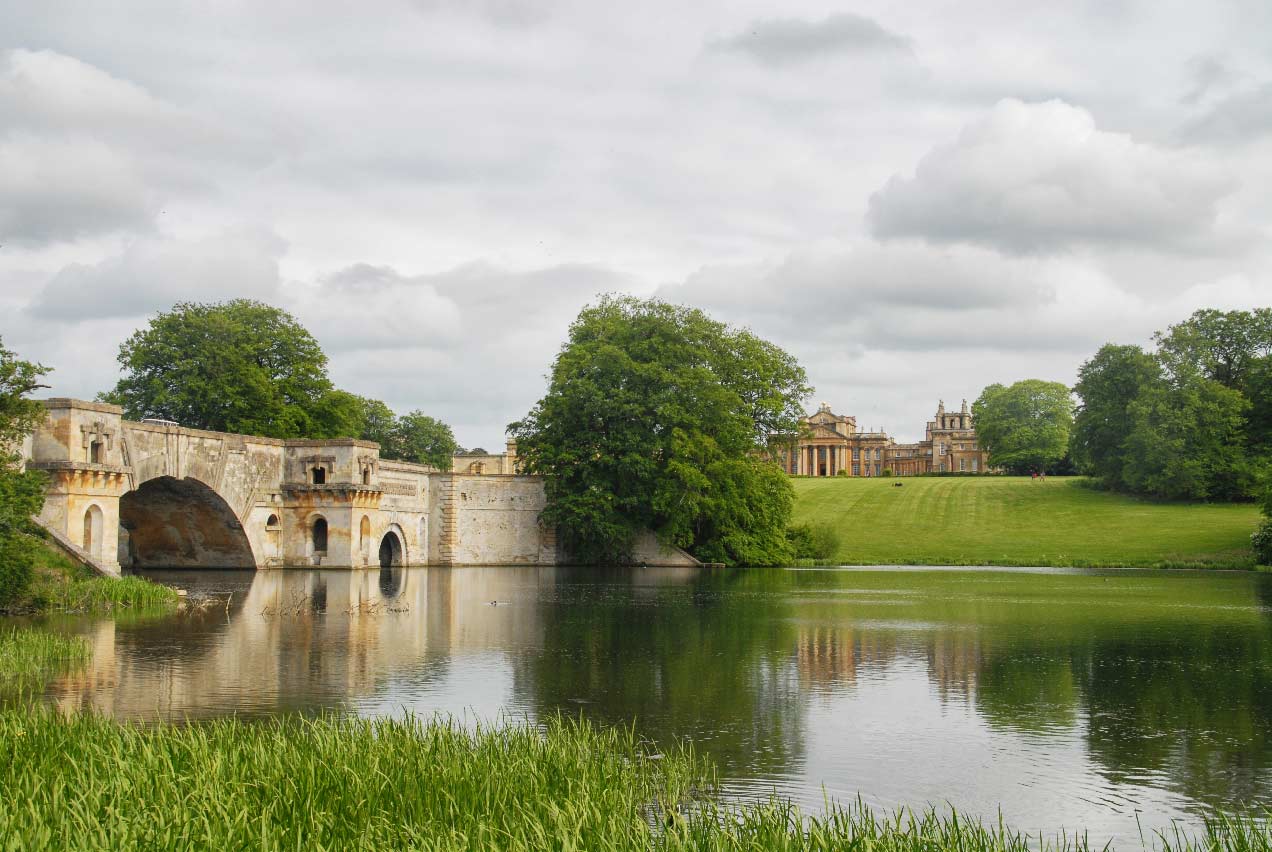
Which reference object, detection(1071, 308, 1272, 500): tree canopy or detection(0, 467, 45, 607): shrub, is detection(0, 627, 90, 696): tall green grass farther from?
detection(1071, 308, 1272, 500): tree canopy

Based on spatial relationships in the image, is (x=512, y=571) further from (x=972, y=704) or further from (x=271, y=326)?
(x=972, y=704)

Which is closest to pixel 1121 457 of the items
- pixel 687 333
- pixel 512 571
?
pixel 687 333

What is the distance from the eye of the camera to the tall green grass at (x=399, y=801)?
749 centimetres

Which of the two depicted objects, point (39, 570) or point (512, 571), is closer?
point (39, 570)

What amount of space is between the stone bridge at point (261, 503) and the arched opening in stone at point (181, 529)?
0.06 m

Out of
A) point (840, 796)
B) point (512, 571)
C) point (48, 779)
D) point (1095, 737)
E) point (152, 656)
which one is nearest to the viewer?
point (48, 779)

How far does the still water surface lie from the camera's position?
11.8 meters

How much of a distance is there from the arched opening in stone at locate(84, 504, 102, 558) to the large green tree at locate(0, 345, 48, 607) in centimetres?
898

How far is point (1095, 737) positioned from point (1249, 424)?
64.7m

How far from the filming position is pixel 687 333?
190ft

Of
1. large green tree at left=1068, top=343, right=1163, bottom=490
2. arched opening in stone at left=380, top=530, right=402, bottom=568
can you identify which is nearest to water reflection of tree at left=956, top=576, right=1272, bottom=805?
arched opening in stone at left=380, top=530, right=402, bottom=568

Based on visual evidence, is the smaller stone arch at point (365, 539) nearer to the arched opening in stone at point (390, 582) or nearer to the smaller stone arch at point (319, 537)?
the arched opening in stone at point (390, 582)

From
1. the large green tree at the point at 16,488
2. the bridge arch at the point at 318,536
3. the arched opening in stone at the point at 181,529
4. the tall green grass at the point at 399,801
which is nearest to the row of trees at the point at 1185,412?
the bridge arch at the point at 318,536

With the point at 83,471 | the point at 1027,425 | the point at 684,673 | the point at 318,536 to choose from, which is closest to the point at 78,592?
the point at 83,471
